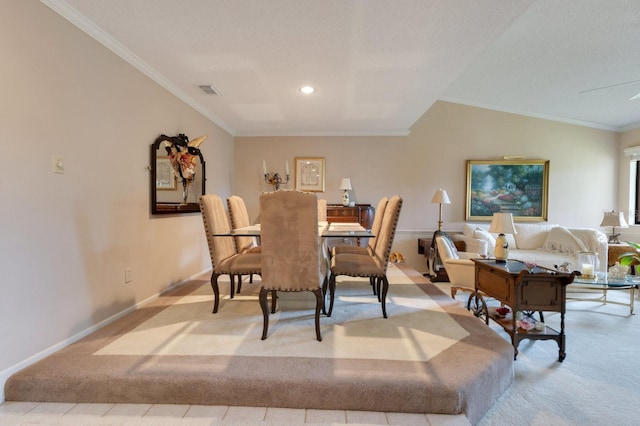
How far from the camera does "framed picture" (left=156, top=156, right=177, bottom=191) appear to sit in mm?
2934

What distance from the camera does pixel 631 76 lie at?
3.35 meters

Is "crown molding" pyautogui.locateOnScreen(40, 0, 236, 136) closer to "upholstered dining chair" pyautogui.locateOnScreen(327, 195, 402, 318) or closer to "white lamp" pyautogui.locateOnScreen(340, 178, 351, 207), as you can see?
"white lamp" pyautogui.locateOnScreen(340, 178, 351, 207)

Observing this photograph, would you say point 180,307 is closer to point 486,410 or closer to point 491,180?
point 486,410

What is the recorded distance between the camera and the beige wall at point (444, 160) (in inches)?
191

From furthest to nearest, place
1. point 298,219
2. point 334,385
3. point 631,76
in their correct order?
point 631,76 → point 298,219 → point 334,385

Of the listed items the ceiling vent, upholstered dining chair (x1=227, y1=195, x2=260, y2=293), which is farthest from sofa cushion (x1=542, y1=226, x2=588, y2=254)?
the ceiling vent

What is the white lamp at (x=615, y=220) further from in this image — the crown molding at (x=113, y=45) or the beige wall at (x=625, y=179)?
the crown molding at (x=113, y=45)

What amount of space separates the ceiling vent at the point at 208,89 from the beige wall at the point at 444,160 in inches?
70.9

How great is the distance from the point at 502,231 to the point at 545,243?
8.43ft

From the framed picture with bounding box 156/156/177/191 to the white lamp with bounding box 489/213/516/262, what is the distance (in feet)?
11.0

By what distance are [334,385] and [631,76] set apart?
4789mm

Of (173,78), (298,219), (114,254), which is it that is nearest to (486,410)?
(298,219)

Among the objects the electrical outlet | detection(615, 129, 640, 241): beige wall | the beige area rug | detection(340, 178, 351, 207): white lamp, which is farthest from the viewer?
detection(340, 178, 351, 207): white lamp

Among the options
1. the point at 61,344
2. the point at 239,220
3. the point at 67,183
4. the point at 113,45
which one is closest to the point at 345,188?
the point at 239,220
